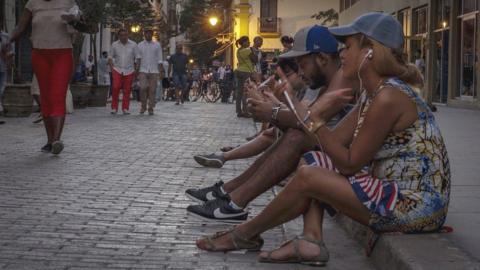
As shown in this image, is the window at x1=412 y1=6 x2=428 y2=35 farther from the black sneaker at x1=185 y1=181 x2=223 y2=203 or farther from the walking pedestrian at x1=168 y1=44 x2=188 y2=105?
the black sneaker at x1=185 y1=181 x2=223 y2=203

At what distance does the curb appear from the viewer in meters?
3.64

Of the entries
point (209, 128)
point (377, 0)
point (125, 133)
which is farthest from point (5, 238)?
point (377, 0)

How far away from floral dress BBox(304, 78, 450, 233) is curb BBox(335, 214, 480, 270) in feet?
0.25

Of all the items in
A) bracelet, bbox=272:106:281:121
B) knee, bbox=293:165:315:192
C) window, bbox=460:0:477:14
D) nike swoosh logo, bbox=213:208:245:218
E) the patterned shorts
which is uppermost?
window, bbox=460:0:477:14

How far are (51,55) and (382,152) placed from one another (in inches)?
239

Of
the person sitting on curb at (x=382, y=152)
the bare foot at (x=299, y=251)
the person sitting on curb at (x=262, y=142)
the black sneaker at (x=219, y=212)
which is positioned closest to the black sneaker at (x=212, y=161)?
the person sitting on curb at (x=262, y=142)

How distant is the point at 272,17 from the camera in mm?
60125

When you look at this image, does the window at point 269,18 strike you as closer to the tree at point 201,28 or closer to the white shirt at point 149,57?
the tree at point 201,28

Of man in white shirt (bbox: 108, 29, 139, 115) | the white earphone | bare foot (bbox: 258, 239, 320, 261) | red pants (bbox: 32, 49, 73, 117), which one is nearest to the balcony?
man in white shirt (bbox: 108, 29, 139, 115)

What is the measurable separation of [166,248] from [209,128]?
9.54 metres

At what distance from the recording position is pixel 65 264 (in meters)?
4.20

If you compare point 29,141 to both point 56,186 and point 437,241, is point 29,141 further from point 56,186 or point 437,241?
point 437,241

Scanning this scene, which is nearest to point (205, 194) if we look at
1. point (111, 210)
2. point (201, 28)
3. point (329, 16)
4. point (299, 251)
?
point (111, 210)

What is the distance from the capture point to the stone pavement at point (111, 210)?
4.40 meters
